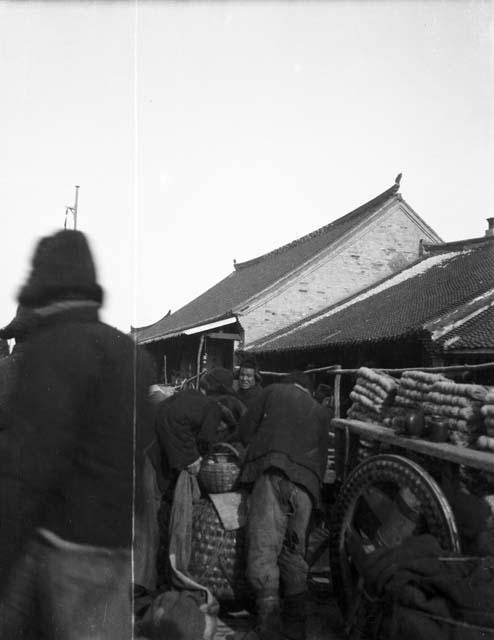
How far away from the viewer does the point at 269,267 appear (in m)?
27.3

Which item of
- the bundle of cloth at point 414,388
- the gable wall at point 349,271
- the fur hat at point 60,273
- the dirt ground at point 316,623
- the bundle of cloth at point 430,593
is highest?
the gable wall at point 349,271

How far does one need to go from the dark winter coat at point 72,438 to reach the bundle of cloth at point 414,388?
9.39 ft

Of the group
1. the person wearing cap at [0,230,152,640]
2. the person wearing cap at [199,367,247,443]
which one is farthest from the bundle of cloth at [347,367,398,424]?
the person wearing cap at [0,230,152,640]

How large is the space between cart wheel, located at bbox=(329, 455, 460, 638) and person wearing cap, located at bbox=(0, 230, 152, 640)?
1.97 meters

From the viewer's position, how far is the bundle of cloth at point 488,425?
3.40 meters

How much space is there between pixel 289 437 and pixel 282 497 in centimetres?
44

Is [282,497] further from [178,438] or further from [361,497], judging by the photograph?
[178,438]

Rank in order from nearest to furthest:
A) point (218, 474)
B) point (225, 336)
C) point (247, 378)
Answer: point (218, 474) < point (247, 378) < point (225, 336)

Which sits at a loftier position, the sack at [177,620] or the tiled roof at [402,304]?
the tiled roof at [402,304]

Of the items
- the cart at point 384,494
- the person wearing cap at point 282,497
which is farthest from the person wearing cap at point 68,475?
the person wearing cap at point 282,497

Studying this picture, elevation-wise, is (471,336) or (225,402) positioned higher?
(471,336)

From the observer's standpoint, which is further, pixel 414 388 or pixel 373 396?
pixel 373 396

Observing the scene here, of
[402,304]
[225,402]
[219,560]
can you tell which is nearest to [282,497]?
[219,560]

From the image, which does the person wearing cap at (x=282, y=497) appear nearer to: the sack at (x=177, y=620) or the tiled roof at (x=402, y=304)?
the sack at (x=177, y=620)
